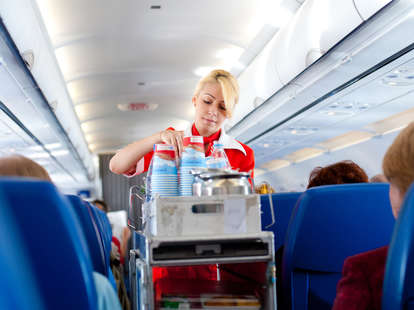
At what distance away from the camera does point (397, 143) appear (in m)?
1.33

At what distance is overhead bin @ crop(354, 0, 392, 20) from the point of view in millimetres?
3266

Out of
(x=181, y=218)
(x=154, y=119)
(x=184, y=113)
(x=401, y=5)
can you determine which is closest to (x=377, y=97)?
(x=401, y=5)

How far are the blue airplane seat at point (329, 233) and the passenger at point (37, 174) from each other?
3.08ft

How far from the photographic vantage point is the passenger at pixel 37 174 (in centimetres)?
145

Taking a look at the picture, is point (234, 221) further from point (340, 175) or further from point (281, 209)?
point (340, 175)

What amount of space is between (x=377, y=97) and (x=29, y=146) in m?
5.22

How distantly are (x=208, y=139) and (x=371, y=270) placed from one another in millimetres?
1286

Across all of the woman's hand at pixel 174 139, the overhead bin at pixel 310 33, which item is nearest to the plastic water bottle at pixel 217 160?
the woman's hand at pixel 174 139

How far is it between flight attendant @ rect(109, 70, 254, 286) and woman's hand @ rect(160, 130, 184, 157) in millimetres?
51

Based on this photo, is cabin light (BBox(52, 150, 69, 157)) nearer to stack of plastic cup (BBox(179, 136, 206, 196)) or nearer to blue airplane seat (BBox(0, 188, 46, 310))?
stack of plastic cup (BBox(179, 136, 206, 196))

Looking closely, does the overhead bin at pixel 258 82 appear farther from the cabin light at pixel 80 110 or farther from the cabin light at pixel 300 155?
the cabin light at pixel 300 155

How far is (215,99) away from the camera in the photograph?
8.20 ft

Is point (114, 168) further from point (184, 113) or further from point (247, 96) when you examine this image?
point (184, 113)

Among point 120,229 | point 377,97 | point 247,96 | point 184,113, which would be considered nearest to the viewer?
point 377,97
